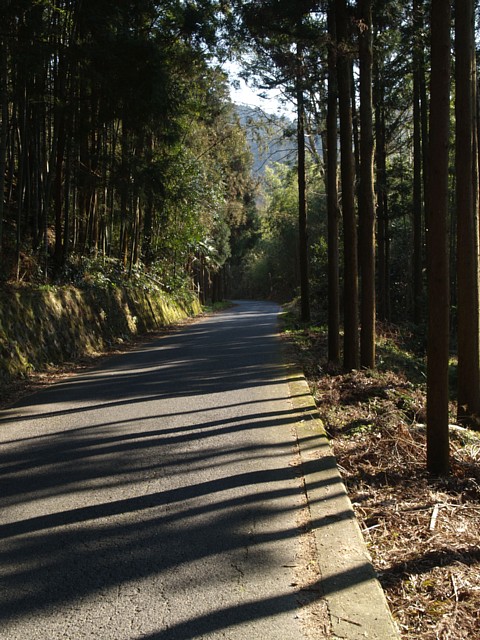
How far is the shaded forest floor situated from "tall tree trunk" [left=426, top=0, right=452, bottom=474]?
43 cm

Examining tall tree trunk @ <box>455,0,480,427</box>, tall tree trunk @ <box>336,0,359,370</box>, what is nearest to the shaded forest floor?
tall tree trunk @ <box>455,0,480,427</box>

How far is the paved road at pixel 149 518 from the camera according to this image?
3.03m

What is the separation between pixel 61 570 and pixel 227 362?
29.1 ft

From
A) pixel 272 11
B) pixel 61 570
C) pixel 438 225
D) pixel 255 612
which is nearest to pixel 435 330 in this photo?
pixel 438 225

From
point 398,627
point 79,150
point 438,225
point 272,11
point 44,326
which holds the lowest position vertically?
point 398,627

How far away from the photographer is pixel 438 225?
568 centimetres

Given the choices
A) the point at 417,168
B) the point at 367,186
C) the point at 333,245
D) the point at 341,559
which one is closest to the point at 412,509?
the point at 341,559

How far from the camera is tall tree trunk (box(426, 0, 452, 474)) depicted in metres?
5.59

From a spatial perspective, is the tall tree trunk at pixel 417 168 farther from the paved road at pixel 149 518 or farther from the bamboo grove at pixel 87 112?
the paved road at pixel 149 518

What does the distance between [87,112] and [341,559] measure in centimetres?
1352

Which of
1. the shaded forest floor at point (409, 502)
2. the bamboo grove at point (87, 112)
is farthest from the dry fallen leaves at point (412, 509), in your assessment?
the bamboo grove at point (87, 112)

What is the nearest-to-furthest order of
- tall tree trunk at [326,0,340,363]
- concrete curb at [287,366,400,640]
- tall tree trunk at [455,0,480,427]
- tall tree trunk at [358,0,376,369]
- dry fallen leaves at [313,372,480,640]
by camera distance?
concrete curb at [287,366,400,640] < dry fallen leaves at [313,372,480,640] < tall tree trunk at [455,0,480,427] < tall tree trunk at [358,0,376,369] < tall tree trunk at [326,0,340,363]

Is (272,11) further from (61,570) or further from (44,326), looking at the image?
(61,570)

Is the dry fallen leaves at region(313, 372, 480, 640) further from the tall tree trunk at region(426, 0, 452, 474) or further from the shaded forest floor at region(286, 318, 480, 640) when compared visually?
the tall tree trunk at region(426, 0, 452, 474)
